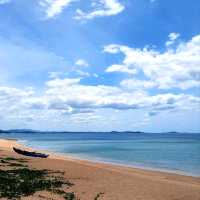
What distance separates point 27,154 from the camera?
4653 cm

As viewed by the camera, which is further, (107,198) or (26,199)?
(107,198)

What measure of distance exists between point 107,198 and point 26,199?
13.3 ft

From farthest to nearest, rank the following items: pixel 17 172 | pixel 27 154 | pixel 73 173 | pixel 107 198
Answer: pixel 27 154
pixel 73 173
pixel 17 172
pixel 107 198

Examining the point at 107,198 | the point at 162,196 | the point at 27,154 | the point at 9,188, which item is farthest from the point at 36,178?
the point at 27,154

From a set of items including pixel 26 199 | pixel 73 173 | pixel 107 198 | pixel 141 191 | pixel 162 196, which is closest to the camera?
pixel 26 199

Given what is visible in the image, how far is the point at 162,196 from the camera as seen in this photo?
65.3 ft

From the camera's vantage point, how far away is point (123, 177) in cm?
2688

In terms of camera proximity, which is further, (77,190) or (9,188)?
(77,190)

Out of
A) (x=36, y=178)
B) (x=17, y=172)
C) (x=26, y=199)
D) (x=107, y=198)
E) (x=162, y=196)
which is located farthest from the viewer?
(x=17, y=172)

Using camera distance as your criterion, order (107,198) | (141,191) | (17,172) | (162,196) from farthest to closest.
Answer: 1. (17,172)
2. (141,191)
3. (162,196)
4. (107,198)

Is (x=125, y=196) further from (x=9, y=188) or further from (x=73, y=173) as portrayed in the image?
(x=73, y=173)

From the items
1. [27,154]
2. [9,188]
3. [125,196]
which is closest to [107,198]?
[125,196]

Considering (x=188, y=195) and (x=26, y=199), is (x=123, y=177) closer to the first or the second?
(x=188, y=195)

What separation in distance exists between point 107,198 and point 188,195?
4.84 m
